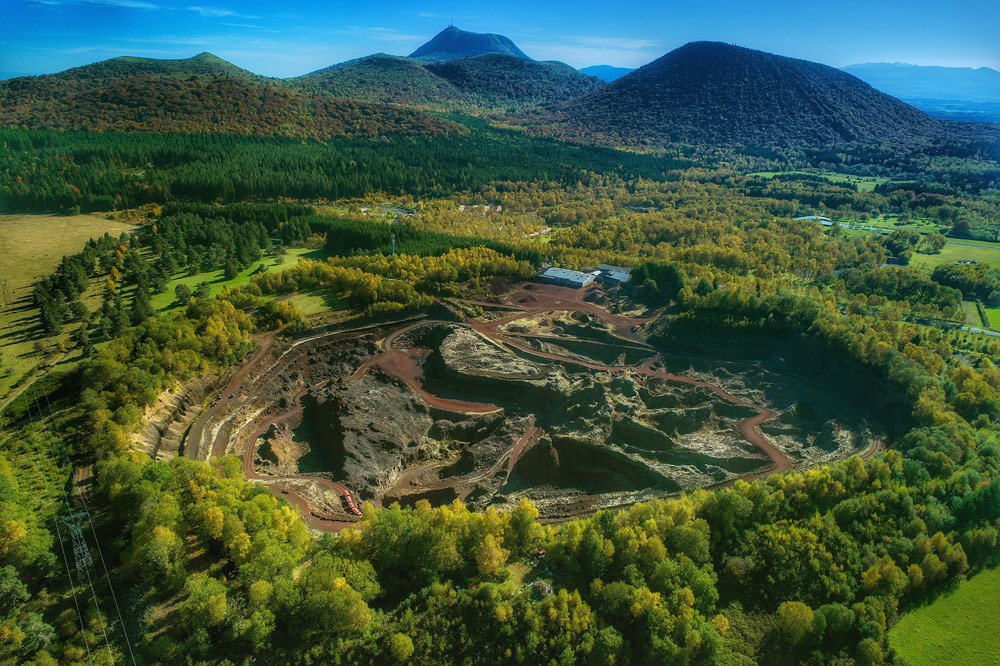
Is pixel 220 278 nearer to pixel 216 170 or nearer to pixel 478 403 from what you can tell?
pixel 478 403

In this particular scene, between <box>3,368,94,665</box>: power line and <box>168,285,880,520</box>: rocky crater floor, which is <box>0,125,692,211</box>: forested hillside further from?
<box>3,368,94,665</box>: power line

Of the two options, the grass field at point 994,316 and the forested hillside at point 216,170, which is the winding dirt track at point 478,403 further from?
the forested hillside at point 216,170

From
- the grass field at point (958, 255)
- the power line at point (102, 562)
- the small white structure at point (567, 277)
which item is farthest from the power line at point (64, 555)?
the grass field at point (958, 255)

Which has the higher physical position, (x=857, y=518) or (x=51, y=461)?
(x=51, y=461)

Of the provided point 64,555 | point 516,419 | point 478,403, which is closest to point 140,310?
point 64,555

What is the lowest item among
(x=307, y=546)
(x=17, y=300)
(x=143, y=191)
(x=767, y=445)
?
(x=767, y=445)

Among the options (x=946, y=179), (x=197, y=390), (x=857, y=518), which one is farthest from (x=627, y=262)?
(x=946, y=179)

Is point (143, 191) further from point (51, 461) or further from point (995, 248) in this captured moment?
point (995, 248)
